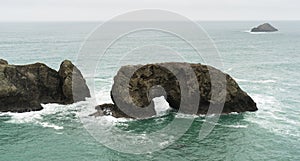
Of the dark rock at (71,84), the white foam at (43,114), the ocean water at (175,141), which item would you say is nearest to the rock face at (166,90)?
the ocean water at (175,141)

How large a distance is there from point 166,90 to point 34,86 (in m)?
21.7

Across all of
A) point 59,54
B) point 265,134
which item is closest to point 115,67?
point 59,54

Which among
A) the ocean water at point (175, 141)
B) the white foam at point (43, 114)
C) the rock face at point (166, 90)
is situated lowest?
the ocean water at point (175, 141)

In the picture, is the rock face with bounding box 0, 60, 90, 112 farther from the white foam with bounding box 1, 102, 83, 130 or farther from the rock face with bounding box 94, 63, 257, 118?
the rock face with bounding box 94, 63, 257, 118

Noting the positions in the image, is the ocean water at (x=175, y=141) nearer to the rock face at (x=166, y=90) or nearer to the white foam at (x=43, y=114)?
the white foam at (x=43, y=114)

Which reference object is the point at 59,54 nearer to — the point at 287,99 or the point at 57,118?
the point at 57,118

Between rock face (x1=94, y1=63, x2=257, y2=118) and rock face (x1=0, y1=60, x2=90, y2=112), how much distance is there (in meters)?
8.58

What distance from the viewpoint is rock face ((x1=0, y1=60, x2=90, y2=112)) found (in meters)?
50.9

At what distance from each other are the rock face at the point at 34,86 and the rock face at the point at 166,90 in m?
8.58

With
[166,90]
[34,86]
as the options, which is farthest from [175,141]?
[34,86]

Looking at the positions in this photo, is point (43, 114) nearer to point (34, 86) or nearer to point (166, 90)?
point (34, 86)

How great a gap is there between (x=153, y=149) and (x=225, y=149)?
8.38m

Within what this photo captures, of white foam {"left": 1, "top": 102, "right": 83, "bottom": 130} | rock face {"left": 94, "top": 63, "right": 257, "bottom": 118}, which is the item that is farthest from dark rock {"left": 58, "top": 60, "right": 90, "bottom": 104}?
rock face {"left": 94, "top": 63, "right": 257, "bottom": 118}

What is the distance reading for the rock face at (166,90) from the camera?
163ft
